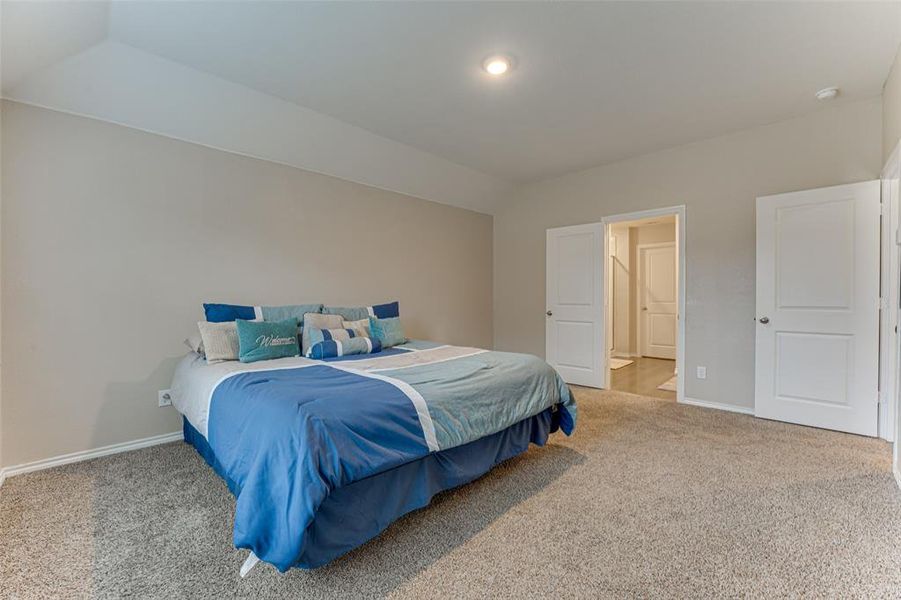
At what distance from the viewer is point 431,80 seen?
2.75 m

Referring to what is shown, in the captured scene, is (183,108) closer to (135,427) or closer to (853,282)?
(135,427)

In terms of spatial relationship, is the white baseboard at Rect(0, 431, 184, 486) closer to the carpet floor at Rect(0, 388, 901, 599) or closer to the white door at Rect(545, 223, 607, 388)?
the carpet floor at Rect(0, 388, 901, 599)

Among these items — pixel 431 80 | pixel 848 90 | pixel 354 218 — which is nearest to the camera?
pixel 431 80

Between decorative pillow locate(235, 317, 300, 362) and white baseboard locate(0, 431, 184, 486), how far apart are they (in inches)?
38.7

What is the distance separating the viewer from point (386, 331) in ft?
11.3

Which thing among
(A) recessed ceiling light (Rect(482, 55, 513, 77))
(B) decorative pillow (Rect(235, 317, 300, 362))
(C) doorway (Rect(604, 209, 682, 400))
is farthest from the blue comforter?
(C) doorway (Rect(604, 209, 682, 400))

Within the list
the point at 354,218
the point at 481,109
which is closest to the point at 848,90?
the point at 481,109

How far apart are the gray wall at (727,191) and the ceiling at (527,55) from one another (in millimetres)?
265

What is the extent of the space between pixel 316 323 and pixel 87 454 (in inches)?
65.9

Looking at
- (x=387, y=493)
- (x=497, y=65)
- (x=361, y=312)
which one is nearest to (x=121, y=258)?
(x=361, y=312)

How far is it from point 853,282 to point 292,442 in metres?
4.02

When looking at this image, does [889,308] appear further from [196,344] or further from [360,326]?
[196,344]

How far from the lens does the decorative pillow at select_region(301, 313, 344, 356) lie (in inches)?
119

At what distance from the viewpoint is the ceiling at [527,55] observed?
6.89ft
